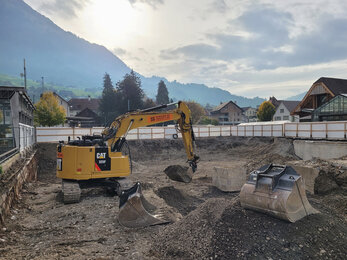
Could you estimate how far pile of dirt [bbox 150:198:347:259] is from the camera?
449 centimetres

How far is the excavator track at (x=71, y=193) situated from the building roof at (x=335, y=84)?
124 feet

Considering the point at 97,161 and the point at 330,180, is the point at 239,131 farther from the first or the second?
the point at 97,161

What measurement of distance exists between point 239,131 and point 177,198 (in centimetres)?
2385

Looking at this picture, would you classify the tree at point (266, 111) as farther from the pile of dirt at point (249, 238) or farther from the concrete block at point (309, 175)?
the pile of dirt at point (249, 238)

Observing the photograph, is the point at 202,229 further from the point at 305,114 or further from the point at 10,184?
the point at 305,114

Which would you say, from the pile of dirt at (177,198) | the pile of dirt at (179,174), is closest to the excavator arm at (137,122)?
the pile of dirt at (177,198)

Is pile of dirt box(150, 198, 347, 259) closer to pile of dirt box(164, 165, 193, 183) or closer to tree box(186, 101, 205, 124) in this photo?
pile of dirt box(164, 165, 193, 183)

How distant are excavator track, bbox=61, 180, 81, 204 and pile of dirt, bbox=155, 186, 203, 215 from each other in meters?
3.45

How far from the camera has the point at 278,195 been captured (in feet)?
16.6

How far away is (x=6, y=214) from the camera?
698 centimetres

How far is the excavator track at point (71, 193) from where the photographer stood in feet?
28.7

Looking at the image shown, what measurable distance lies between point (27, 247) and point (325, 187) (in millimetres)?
10057

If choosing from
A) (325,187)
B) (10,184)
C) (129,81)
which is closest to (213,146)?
(325,187)

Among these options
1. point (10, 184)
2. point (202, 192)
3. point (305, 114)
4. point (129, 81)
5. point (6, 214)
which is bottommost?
point (202, 192)
